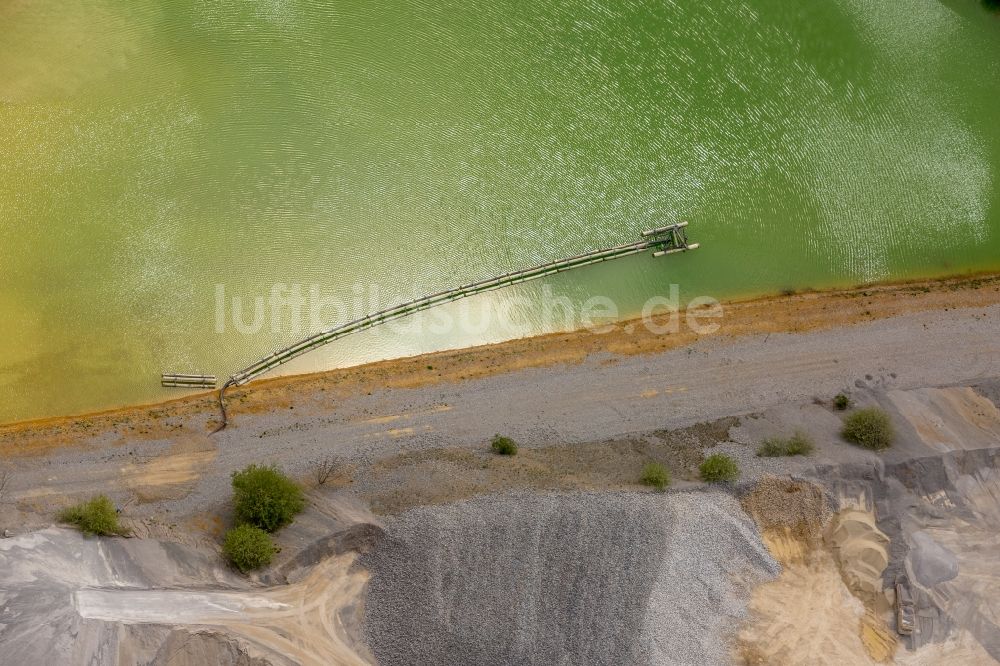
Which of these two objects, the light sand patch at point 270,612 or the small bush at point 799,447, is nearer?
the light sand patch at point 270,612

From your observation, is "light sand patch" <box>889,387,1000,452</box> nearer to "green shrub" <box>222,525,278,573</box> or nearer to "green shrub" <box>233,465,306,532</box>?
"green shrub" <box>233,465,306,532</box>

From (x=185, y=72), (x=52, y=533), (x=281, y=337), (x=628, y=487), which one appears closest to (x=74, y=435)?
(x=52, y=533)

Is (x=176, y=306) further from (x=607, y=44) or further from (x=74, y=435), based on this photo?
(x=607, y=44)

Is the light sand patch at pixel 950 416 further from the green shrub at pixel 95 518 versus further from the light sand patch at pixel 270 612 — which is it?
the green shrub at pixel 95 518

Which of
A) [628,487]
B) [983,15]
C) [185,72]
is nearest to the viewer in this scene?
[628,487]

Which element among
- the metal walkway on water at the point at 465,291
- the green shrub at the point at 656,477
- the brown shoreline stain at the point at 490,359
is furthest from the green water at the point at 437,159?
the green shrub at the point at 656,477

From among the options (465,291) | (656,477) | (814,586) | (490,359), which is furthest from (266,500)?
(814,586)

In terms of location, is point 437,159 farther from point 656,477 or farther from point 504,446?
point 656,477
